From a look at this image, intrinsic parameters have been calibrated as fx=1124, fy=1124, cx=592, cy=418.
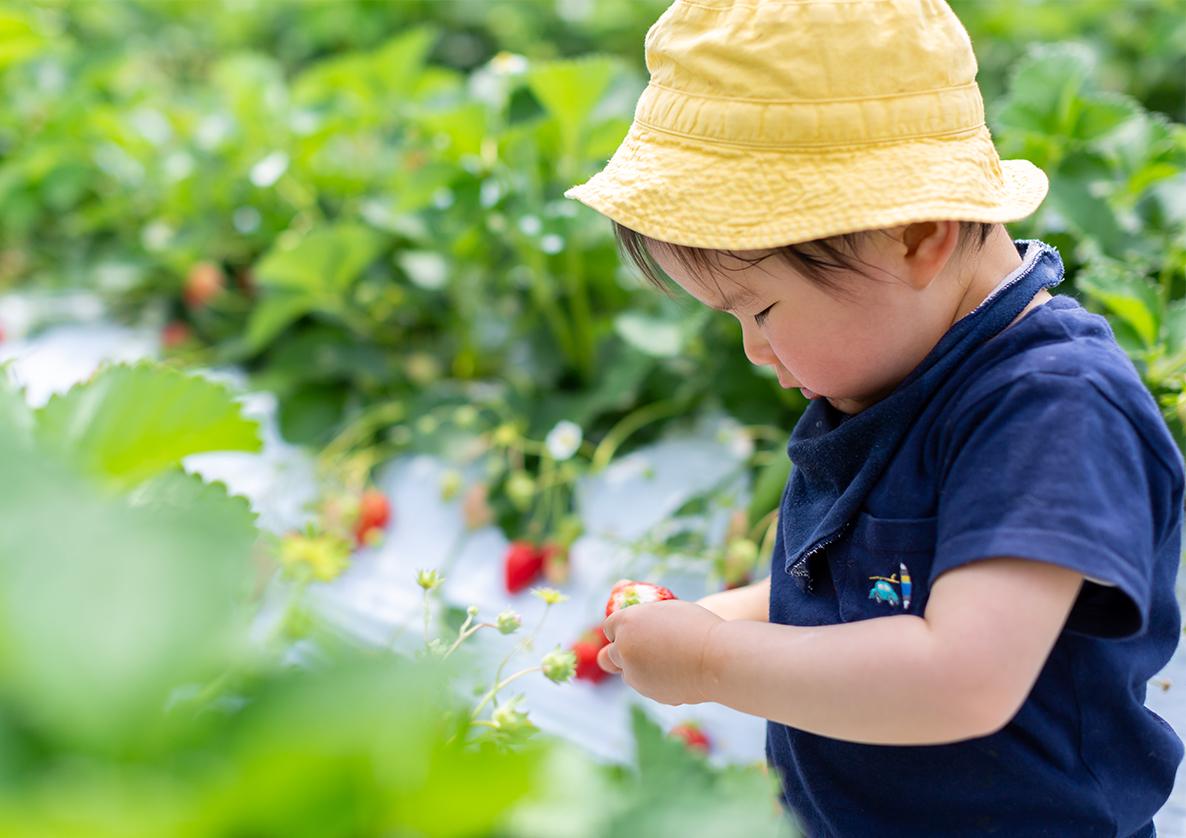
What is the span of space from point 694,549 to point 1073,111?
2.17 ft

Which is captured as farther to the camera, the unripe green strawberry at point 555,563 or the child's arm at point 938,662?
the unripe green strawberry at point 555,563

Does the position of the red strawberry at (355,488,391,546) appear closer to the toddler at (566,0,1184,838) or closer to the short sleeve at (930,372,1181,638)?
the toddler at (566,0,1184,838)

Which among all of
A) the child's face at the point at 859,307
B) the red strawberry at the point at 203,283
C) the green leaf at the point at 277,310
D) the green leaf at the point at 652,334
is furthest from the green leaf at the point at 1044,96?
the red strawberry at the point at 203,283

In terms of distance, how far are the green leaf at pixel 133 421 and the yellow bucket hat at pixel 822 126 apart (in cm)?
33

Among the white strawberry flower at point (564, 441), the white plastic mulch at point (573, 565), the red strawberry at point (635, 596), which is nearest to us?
the red strawberry at point (635, 596)

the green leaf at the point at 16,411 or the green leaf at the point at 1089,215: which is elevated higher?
the green leaf at the point at 16,411

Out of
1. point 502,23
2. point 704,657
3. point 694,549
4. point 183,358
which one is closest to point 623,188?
point 704,657

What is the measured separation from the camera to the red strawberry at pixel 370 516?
4.88ft

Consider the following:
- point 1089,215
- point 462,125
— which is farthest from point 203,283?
point 1089,215

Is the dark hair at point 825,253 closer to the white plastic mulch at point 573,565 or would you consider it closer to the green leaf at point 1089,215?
the white plastic mulch at point 573,565

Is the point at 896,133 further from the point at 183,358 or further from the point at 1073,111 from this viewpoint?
the point at 183,358

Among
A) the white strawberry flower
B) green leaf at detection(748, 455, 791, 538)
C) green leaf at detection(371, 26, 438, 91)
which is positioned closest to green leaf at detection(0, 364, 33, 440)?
green leaf at detection(748, 455, 791, 538)

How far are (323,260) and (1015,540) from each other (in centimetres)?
123

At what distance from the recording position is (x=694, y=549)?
49.6 inches
